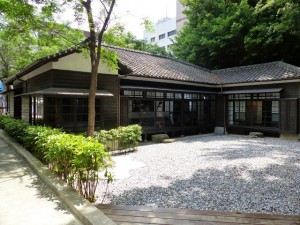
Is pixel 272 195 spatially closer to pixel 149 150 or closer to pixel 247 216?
pixel 247 216

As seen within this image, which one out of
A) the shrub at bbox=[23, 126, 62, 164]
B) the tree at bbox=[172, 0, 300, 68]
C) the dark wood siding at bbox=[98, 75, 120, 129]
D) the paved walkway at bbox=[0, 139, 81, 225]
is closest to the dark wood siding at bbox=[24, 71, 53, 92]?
the dark wood siding at bbox=[98, 75, 120, 129]

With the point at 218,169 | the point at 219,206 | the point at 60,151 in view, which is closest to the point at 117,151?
the point at 218,169

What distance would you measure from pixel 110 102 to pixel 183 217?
8.13 m

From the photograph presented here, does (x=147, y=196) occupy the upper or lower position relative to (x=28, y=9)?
lower

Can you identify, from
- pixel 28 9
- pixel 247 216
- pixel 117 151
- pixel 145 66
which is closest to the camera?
pixel 247 216

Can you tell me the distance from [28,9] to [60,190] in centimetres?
583

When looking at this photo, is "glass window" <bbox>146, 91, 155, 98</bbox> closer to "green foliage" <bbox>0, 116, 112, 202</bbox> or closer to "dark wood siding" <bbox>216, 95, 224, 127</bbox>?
"dark wood siding" <bbox>216, 95, 224, 127</bbox>

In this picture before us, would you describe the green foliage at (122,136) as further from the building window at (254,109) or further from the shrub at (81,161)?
the building window at (254,109)

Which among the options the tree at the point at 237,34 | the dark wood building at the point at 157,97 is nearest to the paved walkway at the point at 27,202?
the dark wood building at the point at 157,97

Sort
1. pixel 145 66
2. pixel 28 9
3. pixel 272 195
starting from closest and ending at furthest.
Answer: pixel 272 195 → pixel 28 9 → pixel 145 66

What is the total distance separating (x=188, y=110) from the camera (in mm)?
14727

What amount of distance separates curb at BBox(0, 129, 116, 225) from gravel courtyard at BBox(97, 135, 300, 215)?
0.96 metres

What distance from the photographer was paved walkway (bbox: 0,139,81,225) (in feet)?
10.8

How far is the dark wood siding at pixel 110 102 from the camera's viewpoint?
35.6 ft
